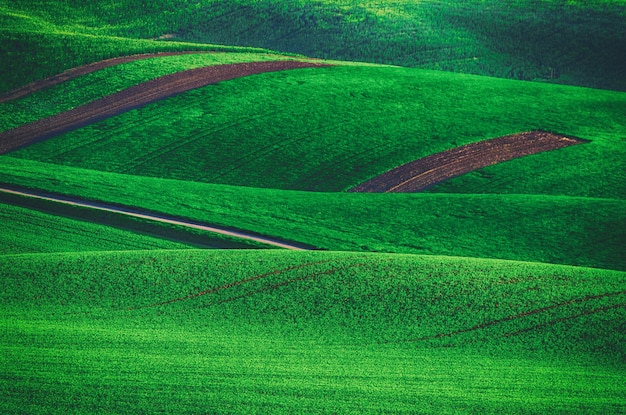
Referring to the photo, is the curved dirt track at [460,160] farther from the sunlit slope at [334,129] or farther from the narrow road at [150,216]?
the narrow road at [150,216]

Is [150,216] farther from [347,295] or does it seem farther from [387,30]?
[387,30]

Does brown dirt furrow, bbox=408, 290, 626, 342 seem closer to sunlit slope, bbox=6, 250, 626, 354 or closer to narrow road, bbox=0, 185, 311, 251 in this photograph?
sunlit slope, bbox=6, 250, 626, 354

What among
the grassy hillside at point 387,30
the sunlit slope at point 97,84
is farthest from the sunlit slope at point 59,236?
the grassy hillside at point 387,30

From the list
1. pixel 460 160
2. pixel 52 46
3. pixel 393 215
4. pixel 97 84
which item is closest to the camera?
pixel 393 215

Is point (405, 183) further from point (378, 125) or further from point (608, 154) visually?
point (608, 154)

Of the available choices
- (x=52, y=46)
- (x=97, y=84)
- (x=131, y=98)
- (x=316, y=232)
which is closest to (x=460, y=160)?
(x=316, y=232)

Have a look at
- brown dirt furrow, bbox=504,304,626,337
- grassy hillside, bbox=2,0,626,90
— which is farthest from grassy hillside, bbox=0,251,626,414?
grassy hillside, bbox=2,0,626,90
